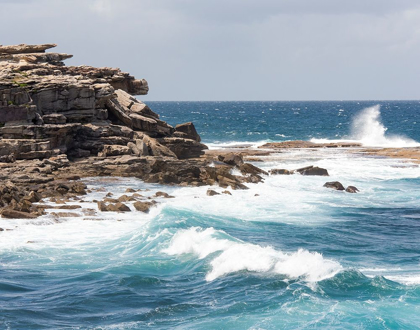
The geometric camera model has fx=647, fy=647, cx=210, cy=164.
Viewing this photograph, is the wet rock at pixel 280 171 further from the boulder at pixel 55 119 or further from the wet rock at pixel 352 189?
the boulder at pixel 55 119

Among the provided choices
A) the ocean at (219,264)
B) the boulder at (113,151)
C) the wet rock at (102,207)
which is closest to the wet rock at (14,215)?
the ocean at (219,264)

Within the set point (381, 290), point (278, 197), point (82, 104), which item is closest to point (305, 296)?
point (381, 290)

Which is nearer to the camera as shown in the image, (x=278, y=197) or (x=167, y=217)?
(x=167, y=217)

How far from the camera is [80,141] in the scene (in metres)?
41.1

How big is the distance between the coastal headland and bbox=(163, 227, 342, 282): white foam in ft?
23.7

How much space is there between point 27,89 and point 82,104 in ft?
12.3

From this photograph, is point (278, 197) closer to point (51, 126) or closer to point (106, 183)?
point (106, 183)

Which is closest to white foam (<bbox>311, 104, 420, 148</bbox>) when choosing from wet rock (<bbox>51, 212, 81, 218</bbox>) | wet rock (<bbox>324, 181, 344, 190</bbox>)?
wet rock (<bbox>324, 181, 344, 190</bbox>)

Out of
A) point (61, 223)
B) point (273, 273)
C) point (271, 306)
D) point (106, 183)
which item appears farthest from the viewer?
point (106, 183)

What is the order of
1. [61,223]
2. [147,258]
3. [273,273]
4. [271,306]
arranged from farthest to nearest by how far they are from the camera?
[61,223], [147,258], [273,273], [271,306]

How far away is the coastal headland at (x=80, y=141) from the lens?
34844 mm

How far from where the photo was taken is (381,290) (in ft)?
57.8

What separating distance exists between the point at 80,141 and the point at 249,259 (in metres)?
23.2

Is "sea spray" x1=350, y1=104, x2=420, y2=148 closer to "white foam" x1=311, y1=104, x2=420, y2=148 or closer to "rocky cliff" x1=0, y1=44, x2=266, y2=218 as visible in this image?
"white foam" x1=311, y1=104, x2=420, y2=148
